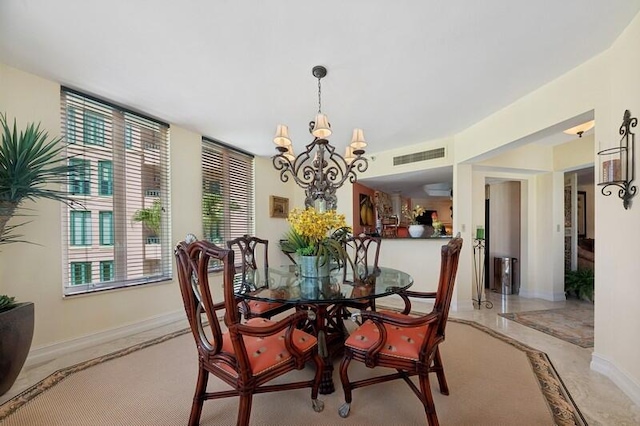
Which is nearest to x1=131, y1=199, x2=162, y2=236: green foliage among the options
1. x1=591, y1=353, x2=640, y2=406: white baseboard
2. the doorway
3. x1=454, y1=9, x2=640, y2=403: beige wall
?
x1=454, y1=9, x2=640, y2=403: beige wall

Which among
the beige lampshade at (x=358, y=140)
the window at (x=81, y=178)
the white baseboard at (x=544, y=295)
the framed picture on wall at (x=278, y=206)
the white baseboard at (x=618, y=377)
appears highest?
the beige lampshade at (x=358, y=140)

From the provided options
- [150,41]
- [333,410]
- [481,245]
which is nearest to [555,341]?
[481,245]

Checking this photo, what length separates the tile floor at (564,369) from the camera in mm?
1656

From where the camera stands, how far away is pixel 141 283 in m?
3.05

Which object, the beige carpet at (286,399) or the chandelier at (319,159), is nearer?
the beige carpet at (286,399)

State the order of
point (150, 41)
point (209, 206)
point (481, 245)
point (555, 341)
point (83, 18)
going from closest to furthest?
point (83, 18) → point (150, 41) → point (555, 341) → point (209, 206) → point (481, 245)

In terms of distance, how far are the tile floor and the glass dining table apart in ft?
4.27

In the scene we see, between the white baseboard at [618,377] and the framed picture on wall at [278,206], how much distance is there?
172 inches

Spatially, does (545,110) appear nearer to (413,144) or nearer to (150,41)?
(413,144)

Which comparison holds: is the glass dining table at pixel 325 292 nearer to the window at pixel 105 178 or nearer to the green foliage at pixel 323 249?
the green foliage at pixel 323 249

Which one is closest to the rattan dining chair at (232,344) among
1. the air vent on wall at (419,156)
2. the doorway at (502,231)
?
the air vent on wall at (419,156)

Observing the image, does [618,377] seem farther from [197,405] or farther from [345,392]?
[197,405]

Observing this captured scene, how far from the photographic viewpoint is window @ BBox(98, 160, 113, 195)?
275cm

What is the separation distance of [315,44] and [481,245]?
3.83m
